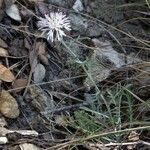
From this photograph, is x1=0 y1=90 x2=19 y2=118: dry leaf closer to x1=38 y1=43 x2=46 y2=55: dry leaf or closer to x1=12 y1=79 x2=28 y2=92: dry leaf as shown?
x1=12 y1=79 x2=28 y2=92: dry leaf

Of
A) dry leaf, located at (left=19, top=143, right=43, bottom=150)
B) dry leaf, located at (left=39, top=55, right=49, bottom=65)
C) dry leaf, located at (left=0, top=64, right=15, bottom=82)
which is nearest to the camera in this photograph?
dry leaf, located at (left=19, top=143, right=43, bottom=150)

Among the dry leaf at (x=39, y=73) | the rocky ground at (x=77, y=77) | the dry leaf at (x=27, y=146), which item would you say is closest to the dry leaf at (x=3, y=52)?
the rocky ground at (x=77, y=77)

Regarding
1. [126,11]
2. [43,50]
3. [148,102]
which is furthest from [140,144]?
[126,11]

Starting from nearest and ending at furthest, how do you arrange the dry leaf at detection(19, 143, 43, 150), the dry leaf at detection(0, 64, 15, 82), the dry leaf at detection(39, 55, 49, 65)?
the dry leaf at detection(19, 143, 43, 150) < the dry leaf at detection(0, 64, 15, 82) < the dry leaf at detection(39, 55, 49, 65)

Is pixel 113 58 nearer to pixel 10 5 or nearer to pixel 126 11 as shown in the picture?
pixel 126 11

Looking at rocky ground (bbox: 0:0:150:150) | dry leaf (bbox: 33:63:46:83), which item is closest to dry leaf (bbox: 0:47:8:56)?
rocky ground (bbox: 0:0:150:150)

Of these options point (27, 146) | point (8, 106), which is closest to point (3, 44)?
point (8, 106)

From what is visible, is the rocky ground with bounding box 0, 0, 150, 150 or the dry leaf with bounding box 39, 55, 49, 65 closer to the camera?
the rocky ground with bounding box 0, 0, 150, 150

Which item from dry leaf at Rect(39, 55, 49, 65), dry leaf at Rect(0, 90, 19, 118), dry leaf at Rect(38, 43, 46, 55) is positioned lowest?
dry leaf at Rect(0, 90, 19, 118)

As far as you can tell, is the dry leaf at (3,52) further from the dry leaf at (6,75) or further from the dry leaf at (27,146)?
the dry leaf at (27,146)
